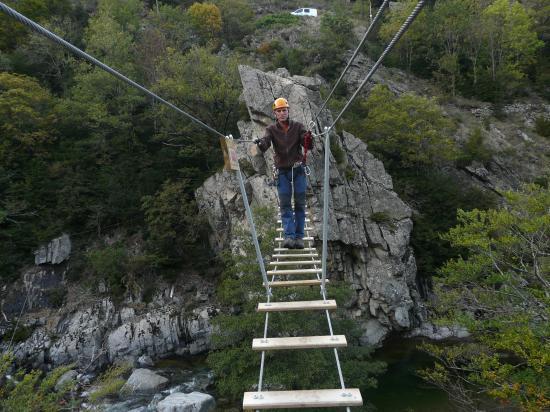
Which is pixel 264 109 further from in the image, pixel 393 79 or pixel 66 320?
pixel 393 79

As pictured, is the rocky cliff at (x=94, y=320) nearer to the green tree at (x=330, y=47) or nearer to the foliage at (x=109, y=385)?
the foliage at (x=109, y=385)

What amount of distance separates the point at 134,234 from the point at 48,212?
13.4 feet

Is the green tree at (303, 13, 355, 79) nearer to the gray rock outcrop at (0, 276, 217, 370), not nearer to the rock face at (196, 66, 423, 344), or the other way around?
the rock face at (196, 66, 423, 344)

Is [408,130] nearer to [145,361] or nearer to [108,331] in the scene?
[145,361]

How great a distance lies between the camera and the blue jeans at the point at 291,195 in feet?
17.8

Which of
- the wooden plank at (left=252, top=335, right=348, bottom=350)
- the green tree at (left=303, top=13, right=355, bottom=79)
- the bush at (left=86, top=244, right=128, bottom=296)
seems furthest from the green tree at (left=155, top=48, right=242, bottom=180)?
the wooden plank at (left=252, top=335, right=348, bottom=350)

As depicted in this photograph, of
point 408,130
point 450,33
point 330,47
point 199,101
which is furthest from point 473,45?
point 199,101

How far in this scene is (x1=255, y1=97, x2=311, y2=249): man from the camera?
17.2 feet

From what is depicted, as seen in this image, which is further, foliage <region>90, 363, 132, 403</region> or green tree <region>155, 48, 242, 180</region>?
green tree <region>155, 48, 242, 180</region>

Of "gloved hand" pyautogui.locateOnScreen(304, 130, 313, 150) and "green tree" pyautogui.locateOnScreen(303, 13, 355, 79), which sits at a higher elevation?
"green tree" pyautogui.locateOnScreen(303, 13, 355, 79)

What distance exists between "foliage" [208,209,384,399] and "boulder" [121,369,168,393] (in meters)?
2.51

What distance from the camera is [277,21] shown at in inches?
1389

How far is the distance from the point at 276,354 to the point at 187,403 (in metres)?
2.86

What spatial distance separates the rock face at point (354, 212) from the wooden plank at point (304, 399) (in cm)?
1028
